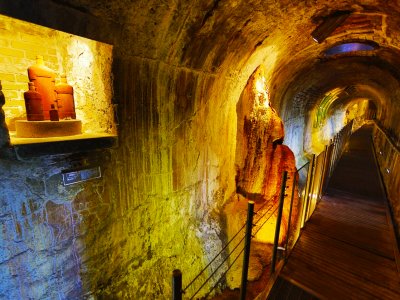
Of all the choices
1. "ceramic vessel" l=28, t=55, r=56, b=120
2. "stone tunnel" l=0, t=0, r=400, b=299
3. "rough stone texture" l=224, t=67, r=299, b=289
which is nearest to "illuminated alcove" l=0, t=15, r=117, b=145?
"stone tunnel" l=0, t=0, r=400, b=299

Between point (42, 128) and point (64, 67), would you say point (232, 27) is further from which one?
point (42, 128)

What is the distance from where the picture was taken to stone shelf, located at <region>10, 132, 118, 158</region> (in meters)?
2.10

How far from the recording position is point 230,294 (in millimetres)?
5410

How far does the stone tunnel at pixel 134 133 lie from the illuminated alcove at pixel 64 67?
15 mm

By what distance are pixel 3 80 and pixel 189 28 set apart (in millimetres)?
2377

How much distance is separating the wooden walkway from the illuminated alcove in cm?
327

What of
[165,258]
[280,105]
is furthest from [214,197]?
[280,105]

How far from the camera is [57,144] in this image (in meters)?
2.27

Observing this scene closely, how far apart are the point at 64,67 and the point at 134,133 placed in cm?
130

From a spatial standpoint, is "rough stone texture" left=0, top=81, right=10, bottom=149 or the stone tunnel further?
the stone tunnel

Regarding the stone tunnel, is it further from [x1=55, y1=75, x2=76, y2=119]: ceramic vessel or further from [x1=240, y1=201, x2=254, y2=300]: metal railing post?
[x1=240, y1=201, x2=254, y2=300]: metal railing post

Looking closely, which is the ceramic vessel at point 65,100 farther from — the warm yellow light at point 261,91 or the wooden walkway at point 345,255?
the warm yellow light at point 261,91

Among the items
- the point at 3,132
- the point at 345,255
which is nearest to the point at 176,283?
the point at 3,132

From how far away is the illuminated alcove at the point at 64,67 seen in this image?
2670 mm
